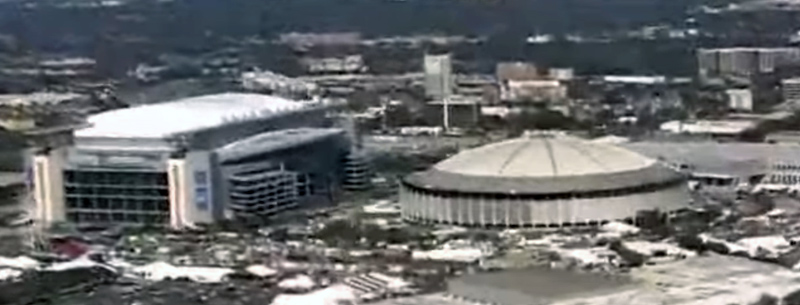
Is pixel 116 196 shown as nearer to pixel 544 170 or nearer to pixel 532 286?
pixel 544 170

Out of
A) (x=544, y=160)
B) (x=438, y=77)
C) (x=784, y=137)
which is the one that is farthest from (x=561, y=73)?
(x=544, y=160)

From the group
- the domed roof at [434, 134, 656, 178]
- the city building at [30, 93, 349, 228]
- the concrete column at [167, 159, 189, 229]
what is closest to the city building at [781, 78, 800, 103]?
the domed roof at [434, 134, 656, 178]

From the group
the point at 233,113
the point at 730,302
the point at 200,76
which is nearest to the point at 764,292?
the point at 730,302

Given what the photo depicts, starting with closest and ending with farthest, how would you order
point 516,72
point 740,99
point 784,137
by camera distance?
point 784,137
point 740,99
point 516,72

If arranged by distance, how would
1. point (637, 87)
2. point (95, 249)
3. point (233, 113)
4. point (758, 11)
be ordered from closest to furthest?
1. point (95, 249)
2. point (233, 113)
3. point (637, 87)
4. point (758, 11)

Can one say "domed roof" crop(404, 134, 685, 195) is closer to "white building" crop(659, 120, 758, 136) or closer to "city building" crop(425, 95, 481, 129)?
"white building" crop(659, 120, 758, 136)

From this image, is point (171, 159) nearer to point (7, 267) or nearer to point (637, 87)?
point (7, 267)

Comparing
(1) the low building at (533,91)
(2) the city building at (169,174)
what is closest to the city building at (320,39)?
(1) the low building at (533,91)
